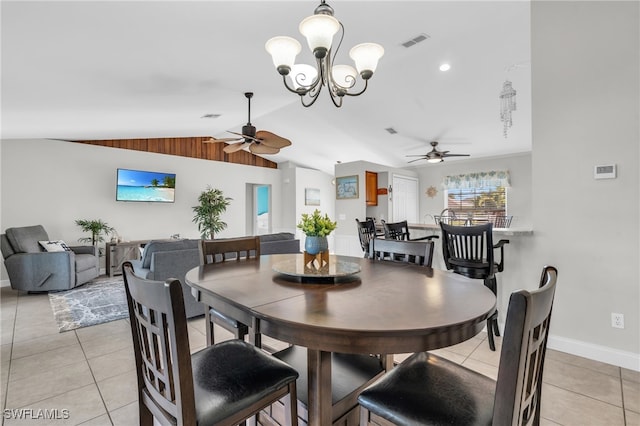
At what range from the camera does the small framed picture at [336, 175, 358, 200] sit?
23.1 feet

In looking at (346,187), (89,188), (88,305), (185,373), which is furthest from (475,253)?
(89,188)

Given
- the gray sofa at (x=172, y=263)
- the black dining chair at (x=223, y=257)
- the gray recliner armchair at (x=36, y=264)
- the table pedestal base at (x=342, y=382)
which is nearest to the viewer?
the table pedestal base at (x=342, y=382)

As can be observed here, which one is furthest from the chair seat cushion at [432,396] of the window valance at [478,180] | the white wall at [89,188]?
the window valance at [478,180]

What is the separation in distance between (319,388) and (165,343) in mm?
572

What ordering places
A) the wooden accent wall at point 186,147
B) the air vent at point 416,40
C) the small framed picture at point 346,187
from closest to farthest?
the air vent at point 416,40 < the wooden accent wall at point 186,147 < the small framed picture at point 346,187

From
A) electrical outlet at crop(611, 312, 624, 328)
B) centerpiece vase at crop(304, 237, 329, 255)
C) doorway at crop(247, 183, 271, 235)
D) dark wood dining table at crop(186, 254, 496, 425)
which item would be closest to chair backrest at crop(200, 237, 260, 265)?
dark wood dining table at crop(186, 254, 496, 425)

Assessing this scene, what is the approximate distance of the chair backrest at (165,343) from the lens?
857 millimetres

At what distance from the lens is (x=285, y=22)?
238 cm

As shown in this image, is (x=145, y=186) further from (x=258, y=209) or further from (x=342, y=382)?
(x=342, y=382)

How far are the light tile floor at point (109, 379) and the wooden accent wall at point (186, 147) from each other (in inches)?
163

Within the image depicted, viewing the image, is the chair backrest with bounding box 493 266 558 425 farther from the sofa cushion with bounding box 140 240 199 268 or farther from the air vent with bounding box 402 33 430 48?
the sofa cushion with bounding box 140 240 199 268

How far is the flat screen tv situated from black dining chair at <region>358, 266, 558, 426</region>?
6.31 meters

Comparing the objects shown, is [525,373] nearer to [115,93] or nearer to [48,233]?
[115,93]

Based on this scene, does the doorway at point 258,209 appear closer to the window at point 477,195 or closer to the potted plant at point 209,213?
the potted plant at point 209,213
